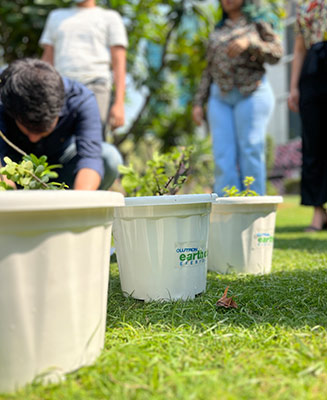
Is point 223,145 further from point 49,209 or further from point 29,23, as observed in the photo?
point 29,23

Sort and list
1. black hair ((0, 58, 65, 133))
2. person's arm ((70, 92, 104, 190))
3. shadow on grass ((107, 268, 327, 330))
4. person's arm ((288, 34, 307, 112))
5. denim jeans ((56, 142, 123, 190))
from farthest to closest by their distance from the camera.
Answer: person's arm ((288, 34, 307, 112))
denim jeans ((56, 142, 123, 190))
person's arm ((70, 92, 104, 190))
black hair ((0, 58, 65, 133))
shadow on grass ((107, 268, 327, 330))

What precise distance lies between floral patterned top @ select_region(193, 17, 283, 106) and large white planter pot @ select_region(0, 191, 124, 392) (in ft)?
6.39

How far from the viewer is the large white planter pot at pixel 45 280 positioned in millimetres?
732

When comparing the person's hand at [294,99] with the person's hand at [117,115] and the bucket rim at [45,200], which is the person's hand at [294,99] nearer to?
the person's hand at [117,115]

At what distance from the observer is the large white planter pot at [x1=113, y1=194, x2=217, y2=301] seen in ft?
3.96

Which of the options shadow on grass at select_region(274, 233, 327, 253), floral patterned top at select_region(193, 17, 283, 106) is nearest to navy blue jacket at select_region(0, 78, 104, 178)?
floral patterned top at select_region(193, 17, 283, 106)

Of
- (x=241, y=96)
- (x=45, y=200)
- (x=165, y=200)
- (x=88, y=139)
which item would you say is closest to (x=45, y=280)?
(x=45, y=200)

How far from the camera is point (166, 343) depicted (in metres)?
0.93

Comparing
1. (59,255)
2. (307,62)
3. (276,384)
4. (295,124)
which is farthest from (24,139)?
(295,124)

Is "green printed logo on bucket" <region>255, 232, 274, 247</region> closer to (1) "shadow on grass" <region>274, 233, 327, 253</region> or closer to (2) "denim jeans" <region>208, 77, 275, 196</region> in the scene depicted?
(1) "shadow on grass" <region>274, 233, 327, 253</region>

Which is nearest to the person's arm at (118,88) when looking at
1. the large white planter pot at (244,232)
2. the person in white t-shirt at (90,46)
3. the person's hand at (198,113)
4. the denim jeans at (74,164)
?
the person in white t-shirt at (90,46)

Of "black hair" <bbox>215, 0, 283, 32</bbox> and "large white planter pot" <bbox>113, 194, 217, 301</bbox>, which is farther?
"black hair" <bbox>215, 0, 283, 32</bbox>

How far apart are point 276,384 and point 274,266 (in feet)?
3.62

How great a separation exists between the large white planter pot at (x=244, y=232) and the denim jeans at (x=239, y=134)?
0.81 meters
